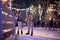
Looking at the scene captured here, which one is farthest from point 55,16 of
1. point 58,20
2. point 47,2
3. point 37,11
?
point 37,11

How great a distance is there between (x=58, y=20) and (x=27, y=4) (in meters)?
5.01

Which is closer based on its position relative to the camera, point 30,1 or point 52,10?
point 52,10

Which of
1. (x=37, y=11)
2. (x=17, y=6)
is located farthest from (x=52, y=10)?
(x=17, y=6)

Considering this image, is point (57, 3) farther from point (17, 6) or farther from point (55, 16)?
point (17, 6)

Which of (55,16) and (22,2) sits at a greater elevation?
(22,2)

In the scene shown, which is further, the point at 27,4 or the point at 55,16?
the point at 27,4

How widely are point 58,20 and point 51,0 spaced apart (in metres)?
2.92

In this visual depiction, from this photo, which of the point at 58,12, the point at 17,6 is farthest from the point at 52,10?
the point at 17,6

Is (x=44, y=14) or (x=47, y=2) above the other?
(x=47, y=2)

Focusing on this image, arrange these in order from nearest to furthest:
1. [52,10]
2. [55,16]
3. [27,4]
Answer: [55,16]
[52,10]
[27,4]

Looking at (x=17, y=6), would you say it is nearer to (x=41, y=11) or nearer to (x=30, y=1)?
(x=30, y=1)

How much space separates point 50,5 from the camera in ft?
79.4

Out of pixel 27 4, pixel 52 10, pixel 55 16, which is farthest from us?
pixel 27 4

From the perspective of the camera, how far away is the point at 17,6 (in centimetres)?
2473
